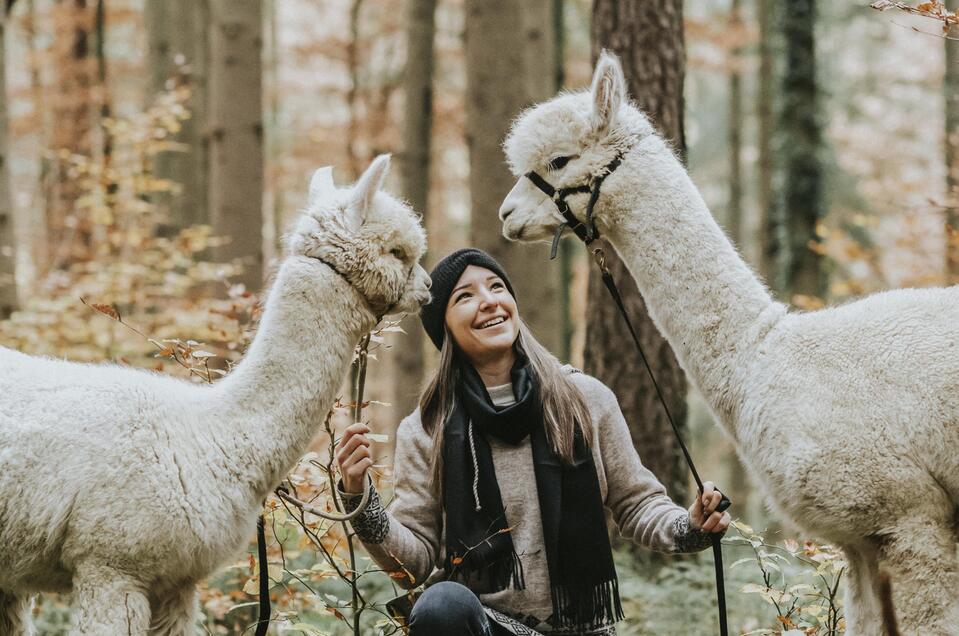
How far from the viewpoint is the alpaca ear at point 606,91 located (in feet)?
10.5

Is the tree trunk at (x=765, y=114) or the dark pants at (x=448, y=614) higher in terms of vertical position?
the tree trunk at (x=765, y=114)

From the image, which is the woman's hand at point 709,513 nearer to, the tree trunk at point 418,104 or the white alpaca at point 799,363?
the white alpaca at point 799,363

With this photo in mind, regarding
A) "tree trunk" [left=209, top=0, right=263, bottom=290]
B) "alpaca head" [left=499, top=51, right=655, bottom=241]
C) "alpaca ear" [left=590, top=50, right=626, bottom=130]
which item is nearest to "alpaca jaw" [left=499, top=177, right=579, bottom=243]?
"alpaca head" [left=499, top=51, right=655, bottom=241]

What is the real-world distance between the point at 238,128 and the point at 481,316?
178 inches

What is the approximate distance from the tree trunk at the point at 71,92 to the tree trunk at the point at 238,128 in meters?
5.56

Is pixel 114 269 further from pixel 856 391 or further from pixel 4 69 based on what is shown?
pixel 856 391

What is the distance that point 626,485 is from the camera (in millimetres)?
3514

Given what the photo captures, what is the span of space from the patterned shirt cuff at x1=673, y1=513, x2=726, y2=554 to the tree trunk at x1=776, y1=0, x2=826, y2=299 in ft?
26.3

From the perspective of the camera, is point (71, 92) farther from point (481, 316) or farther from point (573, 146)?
point (573, 146)

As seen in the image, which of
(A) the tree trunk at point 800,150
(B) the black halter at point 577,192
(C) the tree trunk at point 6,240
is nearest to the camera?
(B) the black halter at point 577,192

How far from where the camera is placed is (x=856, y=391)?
2848mm

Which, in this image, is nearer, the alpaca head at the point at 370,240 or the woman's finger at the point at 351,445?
the alpaca head at the point at 370,240

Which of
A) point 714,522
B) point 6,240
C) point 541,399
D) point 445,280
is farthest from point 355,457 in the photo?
point 6,240

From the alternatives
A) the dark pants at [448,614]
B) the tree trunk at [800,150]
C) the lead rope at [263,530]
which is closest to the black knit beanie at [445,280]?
the lead rope at [263,530]
